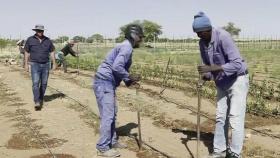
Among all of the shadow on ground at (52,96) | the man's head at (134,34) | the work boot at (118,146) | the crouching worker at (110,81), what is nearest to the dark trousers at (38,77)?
the shadow on ground at (52,96)

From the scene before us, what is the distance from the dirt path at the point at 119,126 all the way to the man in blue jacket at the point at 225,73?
0.76m

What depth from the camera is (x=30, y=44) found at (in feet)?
31.9

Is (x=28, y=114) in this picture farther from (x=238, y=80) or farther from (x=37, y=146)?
(x=238, y=80)

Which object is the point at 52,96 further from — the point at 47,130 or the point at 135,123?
the point at 135,123

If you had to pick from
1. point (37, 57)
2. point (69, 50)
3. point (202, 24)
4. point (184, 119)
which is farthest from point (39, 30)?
point (69, 50)

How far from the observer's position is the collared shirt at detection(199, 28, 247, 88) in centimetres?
518

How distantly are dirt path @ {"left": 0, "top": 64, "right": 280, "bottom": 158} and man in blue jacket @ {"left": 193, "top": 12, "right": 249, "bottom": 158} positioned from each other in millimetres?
761

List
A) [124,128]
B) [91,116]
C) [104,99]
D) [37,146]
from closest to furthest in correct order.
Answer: [104,99]
[37,146]
[124,128]
[91,116]

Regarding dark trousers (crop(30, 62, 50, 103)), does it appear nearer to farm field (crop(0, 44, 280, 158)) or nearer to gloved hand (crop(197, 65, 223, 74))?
farm field (crop(0, 44, 280, 158))

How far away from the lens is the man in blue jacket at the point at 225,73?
5.19 metres

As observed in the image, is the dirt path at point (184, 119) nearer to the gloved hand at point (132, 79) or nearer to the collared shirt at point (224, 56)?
the gloved hand at point (132, 79)

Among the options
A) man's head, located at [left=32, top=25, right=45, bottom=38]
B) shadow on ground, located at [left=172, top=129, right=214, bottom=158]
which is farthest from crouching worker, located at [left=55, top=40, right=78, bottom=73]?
shadow on ground, located at [left=172, top=129, right=214, bottom=158]

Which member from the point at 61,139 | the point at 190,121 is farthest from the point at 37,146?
the point at 190,121

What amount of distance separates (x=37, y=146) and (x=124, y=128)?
5.05 ft
